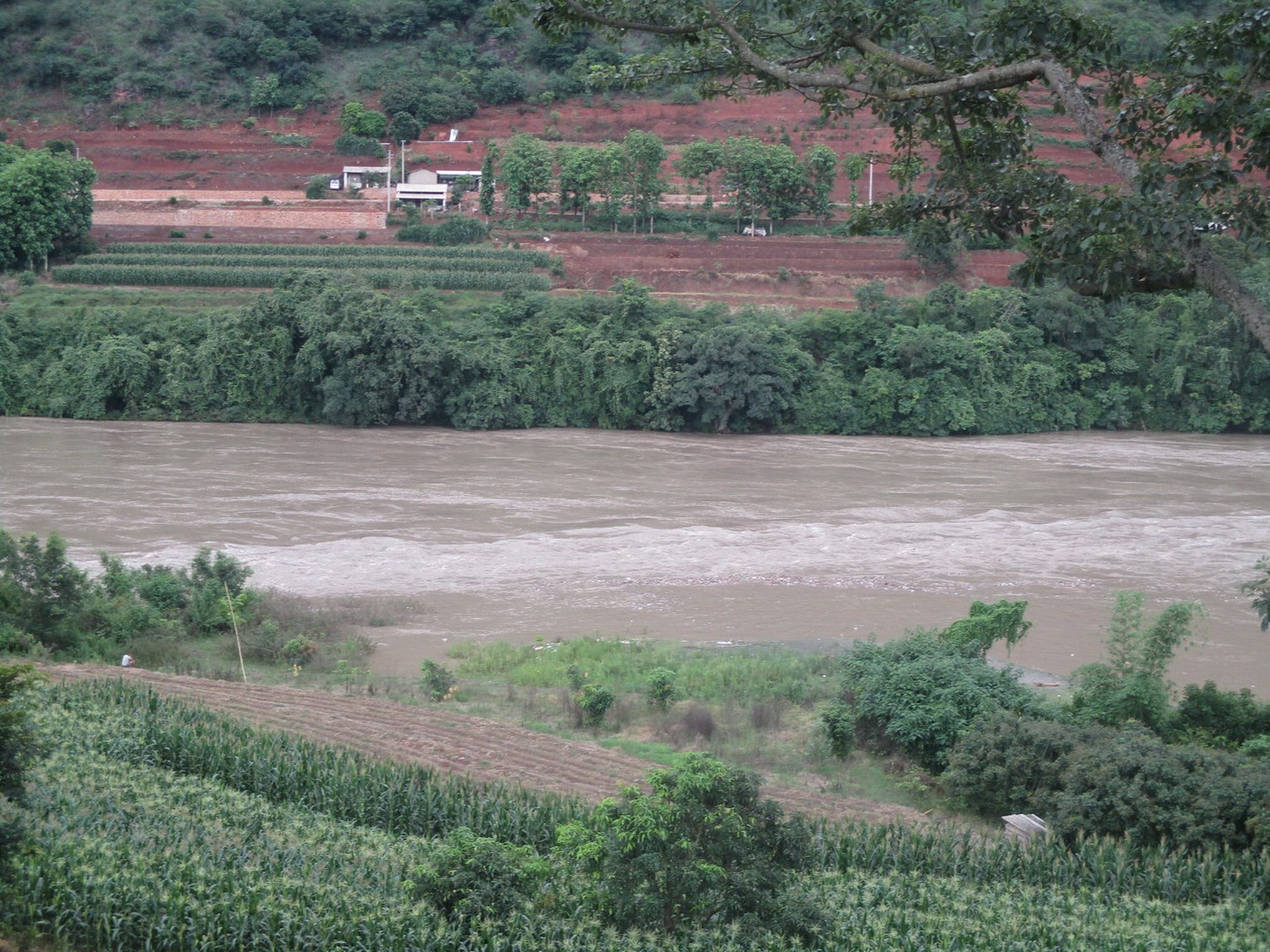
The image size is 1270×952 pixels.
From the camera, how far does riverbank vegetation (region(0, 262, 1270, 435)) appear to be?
34688 mm

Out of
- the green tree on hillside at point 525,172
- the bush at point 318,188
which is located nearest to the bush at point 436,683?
the green tree on hillside at point 525,172

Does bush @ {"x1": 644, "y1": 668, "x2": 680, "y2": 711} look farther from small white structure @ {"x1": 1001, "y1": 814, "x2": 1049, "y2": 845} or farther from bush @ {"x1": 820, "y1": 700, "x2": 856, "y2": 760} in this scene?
small white structure @ {"x1": 1001, "y1": 814, "x2": 1049, "y2": 845}

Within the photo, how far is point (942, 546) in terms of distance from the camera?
23.1 meters

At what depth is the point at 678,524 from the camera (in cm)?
2480

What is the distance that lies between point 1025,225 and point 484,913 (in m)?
5.31

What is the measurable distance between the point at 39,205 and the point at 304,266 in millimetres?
8740

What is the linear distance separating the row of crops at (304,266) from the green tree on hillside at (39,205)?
1.14 meters

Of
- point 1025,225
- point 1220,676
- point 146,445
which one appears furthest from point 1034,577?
point 146,445

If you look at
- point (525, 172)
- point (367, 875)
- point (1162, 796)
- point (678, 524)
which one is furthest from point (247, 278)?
point (1162, 796)

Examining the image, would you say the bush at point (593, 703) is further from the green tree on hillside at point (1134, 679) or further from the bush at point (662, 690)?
the green tree on hillside at point (1134, 679)

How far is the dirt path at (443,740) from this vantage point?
10836 mm

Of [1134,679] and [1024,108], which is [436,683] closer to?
[1134,679]

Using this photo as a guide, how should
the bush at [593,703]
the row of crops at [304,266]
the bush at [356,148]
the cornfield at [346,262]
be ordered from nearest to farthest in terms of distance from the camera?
the bush at [593,703] → the row of crops at [304,266] → the cornfield at [346,262] → the bush at [356,148]

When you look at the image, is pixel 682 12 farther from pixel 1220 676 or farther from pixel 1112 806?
pixel 1220 676
